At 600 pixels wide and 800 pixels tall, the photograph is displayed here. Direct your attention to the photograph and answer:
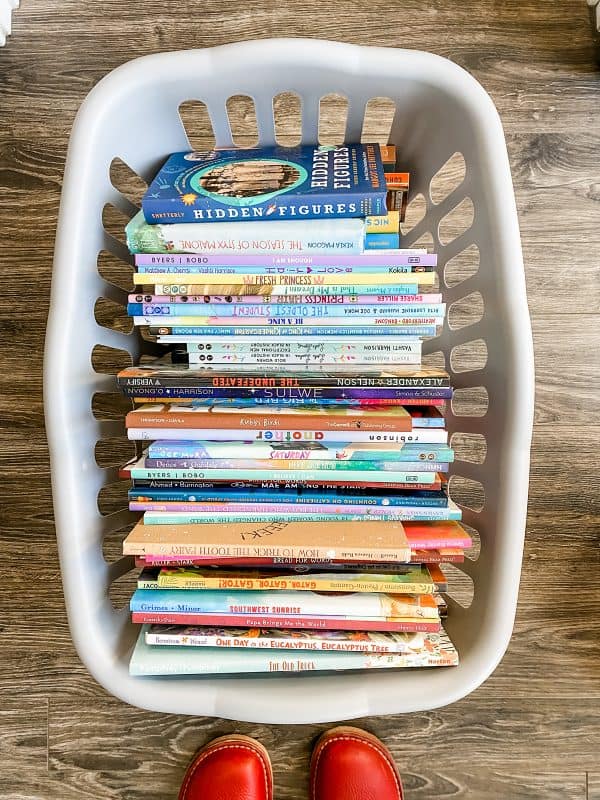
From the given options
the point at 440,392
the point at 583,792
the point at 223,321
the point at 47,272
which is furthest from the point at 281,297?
the point at 583,792

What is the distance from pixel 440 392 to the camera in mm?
646

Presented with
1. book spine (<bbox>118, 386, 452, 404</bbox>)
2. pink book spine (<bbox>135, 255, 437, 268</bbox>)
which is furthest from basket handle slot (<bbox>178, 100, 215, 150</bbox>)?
book spine (<bbox>118, 386, 452, 404</bbox>)

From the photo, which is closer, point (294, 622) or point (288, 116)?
point (294, 622)

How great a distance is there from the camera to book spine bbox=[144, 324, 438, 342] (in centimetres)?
66

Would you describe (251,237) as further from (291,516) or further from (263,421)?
(291,516)

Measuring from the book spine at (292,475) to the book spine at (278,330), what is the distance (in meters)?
0.16

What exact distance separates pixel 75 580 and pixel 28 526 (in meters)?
0.39

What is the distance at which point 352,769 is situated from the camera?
952 mm

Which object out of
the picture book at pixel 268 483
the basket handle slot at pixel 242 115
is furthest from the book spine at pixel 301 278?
the basket handle slot at pixel 242 115

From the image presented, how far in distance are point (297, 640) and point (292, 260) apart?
1.45 ft

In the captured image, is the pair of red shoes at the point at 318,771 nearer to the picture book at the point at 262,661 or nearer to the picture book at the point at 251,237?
the picture book at the point at 262,661

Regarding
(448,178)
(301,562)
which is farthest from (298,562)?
(448,178)

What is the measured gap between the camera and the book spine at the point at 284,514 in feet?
2.22

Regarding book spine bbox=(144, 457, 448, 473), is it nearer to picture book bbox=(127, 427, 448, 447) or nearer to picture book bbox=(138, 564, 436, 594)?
picture book bbox=(127, 427, 448, 447)
